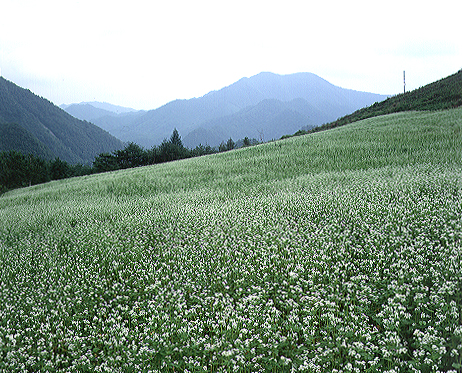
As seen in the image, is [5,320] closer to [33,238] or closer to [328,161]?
[33,238]

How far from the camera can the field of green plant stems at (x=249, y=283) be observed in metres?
4.23

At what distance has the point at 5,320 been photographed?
5.61 m

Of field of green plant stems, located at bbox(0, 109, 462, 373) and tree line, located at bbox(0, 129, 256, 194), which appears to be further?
tree line, located at bbox(0, 129, 256, 194)

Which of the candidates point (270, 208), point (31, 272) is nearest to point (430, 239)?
point (270, 208)

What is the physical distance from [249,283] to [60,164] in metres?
80.9

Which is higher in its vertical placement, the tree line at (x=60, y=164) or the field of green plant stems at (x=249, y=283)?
the tree line at (x=60, y=164)

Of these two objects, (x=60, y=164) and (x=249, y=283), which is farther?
(x=60, y=164)

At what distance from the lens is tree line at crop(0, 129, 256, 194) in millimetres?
60125

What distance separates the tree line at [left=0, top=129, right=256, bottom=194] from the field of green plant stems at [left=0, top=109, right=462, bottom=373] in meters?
59.0

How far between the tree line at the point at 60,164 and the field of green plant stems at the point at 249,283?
59.0m

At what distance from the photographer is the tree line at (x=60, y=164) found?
197ft

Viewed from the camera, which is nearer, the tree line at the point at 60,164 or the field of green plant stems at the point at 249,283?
the field of green plant stems at the point at 249,283

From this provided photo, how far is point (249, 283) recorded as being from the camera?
6.04m

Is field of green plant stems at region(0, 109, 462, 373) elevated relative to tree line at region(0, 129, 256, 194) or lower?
lower
